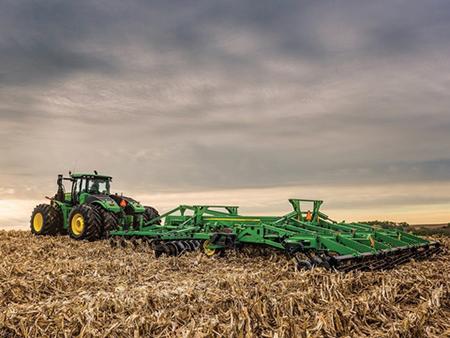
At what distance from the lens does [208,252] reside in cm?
1198

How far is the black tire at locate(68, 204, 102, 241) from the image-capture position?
51.2 ft

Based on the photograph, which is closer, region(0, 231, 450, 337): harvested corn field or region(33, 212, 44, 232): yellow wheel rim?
region(0, 231, 450, 337): harvested corn field

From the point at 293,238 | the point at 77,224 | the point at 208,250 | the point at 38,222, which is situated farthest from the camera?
the point at 38,222

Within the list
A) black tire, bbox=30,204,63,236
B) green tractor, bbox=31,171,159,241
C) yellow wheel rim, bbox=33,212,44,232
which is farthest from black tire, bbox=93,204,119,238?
yellow wheel rim, bbox=33,212,44,232

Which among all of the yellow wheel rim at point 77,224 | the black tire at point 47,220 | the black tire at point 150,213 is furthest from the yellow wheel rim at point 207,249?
the black tire at point 47,220

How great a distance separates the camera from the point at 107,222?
15.7 meters

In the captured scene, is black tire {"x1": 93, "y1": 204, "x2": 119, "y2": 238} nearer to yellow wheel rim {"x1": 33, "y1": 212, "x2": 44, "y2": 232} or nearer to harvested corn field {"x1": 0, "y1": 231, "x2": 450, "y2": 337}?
yellow wheel rim {"x1": 33, "y1": 212, "x2": 44, "y2": 232}

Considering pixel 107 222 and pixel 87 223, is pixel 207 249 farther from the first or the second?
pixel 87 223

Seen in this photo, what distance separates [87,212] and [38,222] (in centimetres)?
379

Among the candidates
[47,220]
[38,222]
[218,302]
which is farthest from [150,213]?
[218,302]

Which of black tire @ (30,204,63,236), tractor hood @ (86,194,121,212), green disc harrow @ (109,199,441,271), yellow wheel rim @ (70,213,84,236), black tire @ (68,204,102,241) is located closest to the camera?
green disc harrow @ (109,199,441,271)

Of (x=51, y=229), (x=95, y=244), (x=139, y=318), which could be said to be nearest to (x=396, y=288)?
(x=139, y=318)

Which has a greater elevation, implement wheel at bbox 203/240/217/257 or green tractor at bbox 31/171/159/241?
green tractor at bbox 31/171/159/241

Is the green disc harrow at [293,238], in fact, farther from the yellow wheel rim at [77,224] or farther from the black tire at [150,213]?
the black tire at [150,213]
